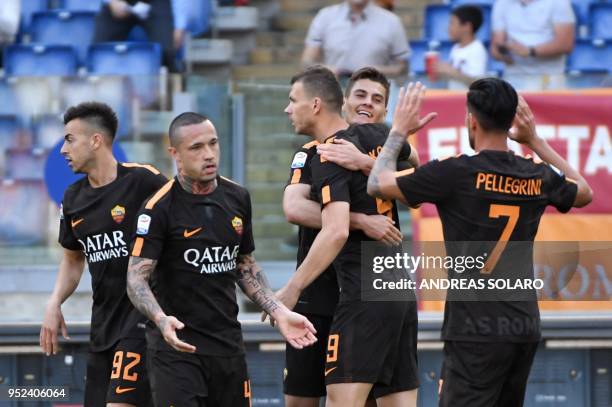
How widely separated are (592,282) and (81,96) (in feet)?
13.7

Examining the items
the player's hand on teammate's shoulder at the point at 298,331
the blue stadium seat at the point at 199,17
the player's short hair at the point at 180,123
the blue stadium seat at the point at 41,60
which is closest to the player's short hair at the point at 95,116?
the player's short hair at the point at 180,123

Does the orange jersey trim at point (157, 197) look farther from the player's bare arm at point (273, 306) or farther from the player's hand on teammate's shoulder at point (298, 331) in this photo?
the player's hand on teammate's shoulder at point (298, 331)

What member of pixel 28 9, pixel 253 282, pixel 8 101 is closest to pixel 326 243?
pixel 253 282

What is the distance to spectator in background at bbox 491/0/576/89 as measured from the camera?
1239 cm

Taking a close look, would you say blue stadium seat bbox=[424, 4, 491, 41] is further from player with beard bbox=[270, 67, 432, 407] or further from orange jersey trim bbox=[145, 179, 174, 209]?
orange jersey trim bbox=[145, 179, 174, 209]

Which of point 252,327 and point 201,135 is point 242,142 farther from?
point 201,135

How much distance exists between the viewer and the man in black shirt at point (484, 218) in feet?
21.5

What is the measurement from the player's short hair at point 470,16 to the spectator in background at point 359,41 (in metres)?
0.59

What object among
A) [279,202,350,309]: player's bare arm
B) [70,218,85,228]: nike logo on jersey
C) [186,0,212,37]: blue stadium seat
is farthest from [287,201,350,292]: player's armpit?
[186,0,212,37]: blue stadium seat

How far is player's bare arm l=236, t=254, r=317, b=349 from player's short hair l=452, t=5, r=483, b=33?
5464 mm

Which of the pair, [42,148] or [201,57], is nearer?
[42,148]

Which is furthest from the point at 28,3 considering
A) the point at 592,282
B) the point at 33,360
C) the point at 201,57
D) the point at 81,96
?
the point at 592,282

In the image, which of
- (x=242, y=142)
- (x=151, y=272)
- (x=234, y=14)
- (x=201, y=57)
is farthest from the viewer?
(x=234, y=14)

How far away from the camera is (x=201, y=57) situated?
1379 cm
